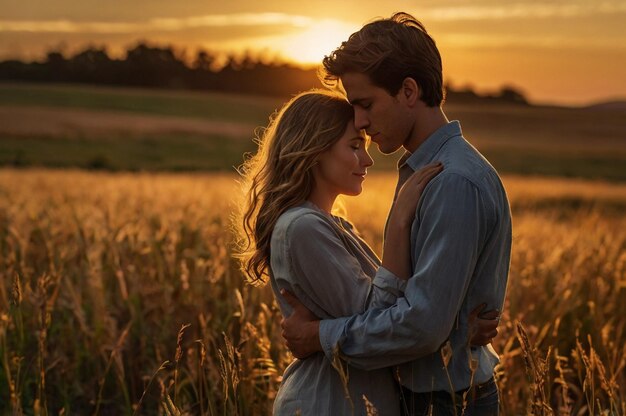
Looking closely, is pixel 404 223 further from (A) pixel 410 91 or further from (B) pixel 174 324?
(B) pixel 174 324

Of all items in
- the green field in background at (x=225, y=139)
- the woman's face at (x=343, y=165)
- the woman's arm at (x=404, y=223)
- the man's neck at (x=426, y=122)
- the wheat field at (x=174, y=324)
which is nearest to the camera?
the woman's arm at (x=404, y=223)

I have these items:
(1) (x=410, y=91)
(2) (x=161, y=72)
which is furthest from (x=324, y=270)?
(2) (x=161, y=72)

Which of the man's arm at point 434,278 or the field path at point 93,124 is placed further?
the field path at point 93,124

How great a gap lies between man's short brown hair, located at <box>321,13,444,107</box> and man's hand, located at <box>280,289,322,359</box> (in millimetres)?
758

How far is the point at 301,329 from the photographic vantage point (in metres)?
2.72

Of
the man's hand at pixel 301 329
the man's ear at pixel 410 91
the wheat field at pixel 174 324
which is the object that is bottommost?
the wheat field at pixel 174 324

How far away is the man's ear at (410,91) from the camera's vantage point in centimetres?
269

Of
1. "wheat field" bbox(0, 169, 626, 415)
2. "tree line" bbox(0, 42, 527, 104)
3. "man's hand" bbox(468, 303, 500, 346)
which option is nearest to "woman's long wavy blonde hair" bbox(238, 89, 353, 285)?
"wheat field" bbox(0, 169, 626, 415)

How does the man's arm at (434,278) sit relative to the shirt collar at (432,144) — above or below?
below

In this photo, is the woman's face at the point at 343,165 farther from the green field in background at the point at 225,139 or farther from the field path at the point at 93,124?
the field path at the point at 93,124

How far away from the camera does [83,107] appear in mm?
64438

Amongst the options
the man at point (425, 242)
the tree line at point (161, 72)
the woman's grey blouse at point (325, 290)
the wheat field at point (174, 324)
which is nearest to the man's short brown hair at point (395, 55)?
the man at point (425, 242)

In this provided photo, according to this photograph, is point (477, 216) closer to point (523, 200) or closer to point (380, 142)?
point (380, 142)

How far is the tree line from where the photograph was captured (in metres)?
77.2
